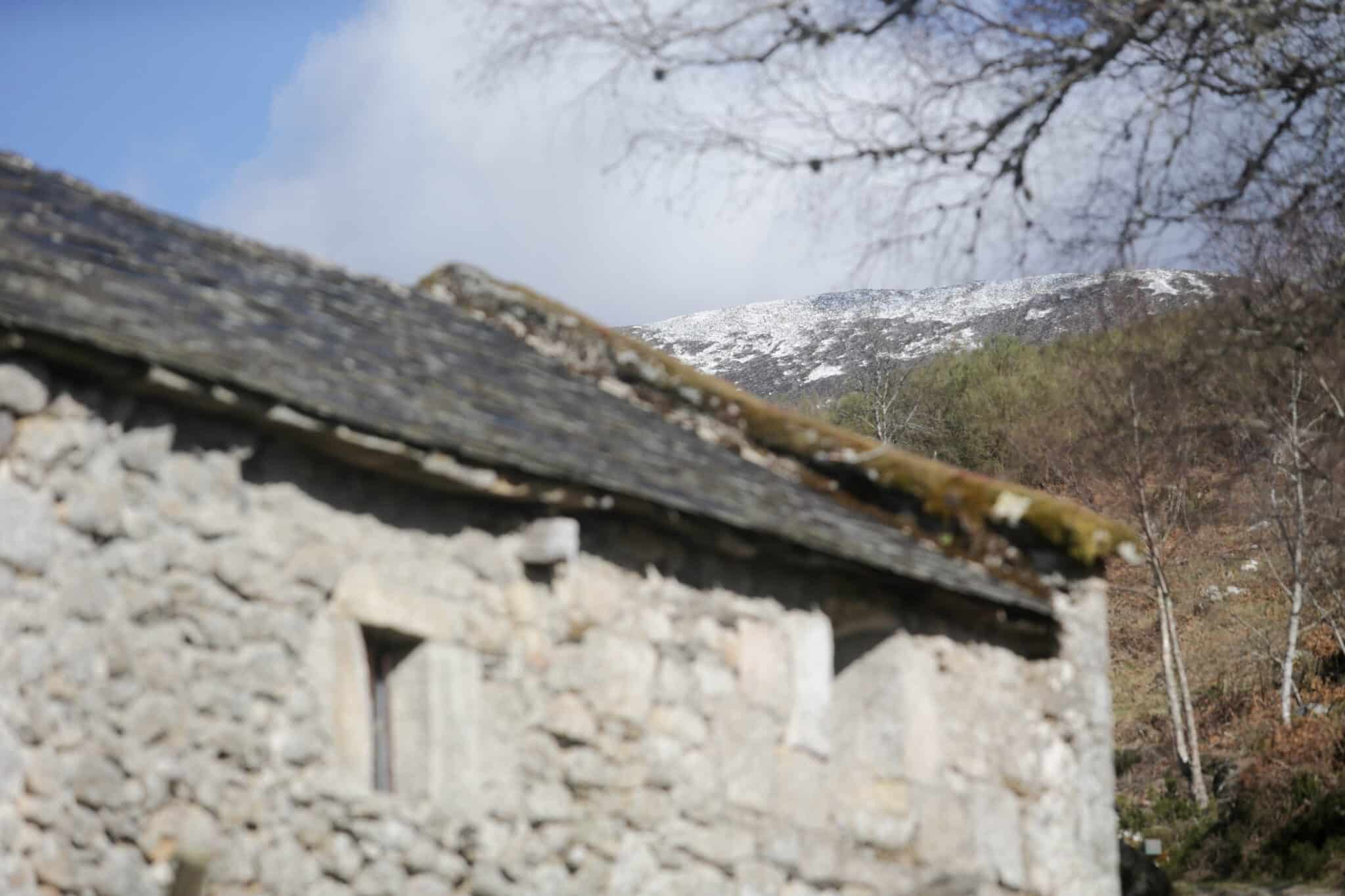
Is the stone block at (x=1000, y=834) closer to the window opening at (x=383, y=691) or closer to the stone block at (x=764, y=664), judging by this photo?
the stone block at (x=764, y=664)

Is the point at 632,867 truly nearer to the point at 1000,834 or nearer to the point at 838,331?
the point at 1000,834

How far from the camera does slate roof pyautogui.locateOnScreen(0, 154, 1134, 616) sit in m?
4.89

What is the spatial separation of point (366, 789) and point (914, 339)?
95.7 ft

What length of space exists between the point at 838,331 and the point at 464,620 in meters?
31.7

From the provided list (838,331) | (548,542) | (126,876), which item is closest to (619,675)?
(548,542)

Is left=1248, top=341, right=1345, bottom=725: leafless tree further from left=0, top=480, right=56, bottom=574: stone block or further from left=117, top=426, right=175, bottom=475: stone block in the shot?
left=0, top=480, right=56, bottom=574: stone block

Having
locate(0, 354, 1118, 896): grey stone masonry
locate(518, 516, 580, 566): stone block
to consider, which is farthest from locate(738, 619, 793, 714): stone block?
locate(518, 516, 580, 566): stone block

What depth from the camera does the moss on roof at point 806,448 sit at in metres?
7.04

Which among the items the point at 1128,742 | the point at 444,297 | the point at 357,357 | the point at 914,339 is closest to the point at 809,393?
the point at 914,339

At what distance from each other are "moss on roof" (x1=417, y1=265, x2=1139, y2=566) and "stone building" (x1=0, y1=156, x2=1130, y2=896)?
2cm

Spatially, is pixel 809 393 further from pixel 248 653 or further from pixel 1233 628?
pixel 248 653

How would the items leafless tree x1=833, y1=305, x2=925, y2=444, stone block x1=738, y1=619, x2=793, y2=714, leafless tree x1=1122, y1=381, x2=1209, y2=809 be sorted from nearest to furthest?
stone block x1=738, y1=619, x2=793, y2=714 < leafless tree x1=1122, y1=381, x2=1209, y2=809 < leafless tree x1=833, y1=305, x2=925, y2=444

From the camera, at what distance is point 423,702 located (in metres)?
5.29

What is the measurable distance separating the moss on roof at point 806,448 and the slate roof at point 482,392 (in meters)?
0.01
